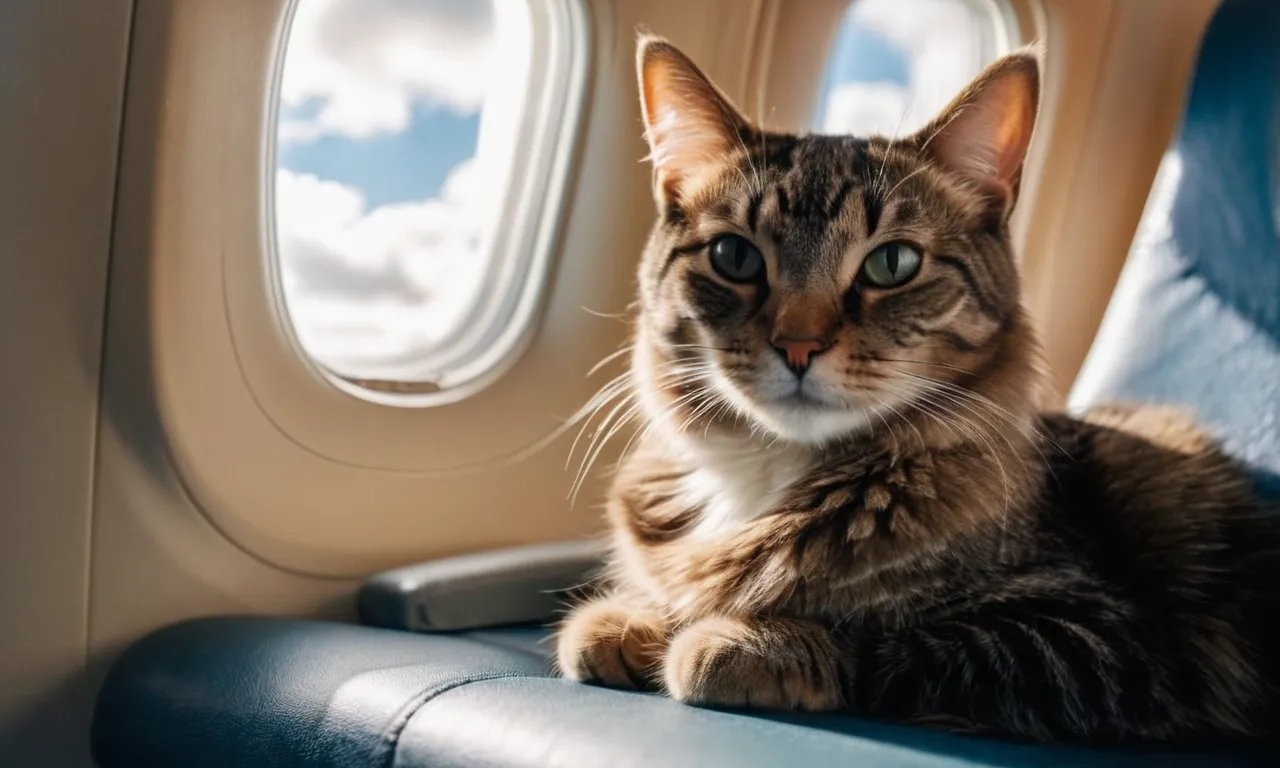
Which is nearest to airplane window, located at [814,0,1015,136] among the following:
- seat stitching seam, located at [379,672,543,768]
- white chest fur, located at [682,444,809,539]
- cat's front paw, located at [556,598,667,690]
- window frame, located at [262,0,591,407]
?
window frame, located at [262,0,591,407]

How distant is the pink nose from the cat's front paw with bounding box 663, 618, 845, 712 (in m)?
0.24

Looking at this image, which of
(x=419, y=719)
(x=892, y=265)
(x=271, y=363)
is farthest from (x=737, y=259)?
(x=271, y=363)

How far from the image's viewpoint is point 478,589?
1470 mm

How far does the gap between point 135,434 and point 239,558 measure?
0.24 meters

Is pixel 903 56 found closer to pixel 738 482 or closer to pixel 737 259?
pixel 737 259

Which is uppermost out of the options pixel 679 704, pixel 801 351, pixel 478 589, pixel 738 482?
pixel 801 351

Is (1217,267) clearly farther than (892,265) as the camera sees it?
Yes

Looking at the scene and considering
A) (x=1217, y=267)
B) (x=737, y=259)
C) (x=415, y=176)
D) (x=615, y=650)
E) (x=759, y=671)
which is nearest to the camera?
(x=759, y=671)

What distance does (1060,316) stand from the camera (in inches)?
82.7

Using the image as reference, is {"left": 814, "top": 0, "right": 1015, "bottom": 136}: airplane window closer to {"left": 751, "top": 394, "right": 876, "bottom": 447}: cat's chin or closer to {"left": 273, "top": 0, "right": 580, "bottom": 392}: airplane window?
{"left": 273, "top": 0, "right": 580, "bottom": 392}: airplane window

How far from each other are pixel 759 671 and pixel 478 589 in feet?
2.16

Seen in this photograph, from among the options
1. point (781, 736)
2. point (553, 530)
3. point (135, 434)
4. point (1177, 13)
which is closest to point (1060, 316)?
point (1177, 13)

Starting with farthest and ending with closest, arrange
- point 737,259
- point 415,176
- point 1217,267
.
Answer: point 415,176 → point 1217,267 → point 737,259

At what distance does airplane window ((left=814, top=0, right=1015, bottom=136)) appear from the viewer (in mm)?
1968
